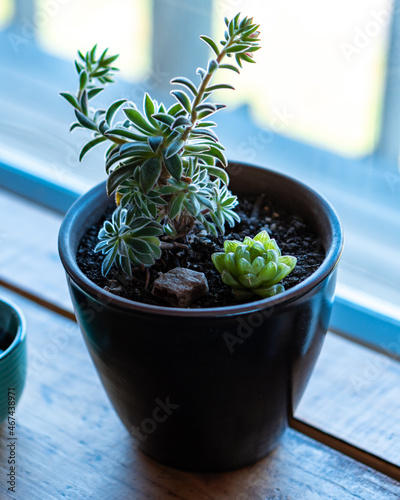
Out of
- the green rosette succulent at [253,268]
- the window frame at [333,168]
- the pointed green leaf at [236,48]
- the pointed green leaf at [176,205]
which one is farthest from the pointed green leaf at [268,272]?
the window frame at [333,168]

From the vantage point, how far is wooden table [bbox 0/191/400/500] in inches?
33.0

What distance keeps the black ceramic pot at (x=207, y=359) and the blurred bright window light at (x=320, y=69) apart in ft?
1.18

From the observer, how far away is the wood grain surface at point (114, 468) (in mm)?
833

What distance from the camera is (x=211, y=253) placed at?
83 cm

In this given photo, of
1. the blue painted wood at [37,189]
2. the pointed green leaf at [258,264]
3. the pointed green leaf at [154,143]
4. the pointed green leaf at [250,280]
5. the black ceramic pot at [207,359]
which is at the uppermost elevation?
the pointed green leaf at [154,143]

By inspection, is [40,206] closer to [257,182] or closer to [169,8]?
[169,8]

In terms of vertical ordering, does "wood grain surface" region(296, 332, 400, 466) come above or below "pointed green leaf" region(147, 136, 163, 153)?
below

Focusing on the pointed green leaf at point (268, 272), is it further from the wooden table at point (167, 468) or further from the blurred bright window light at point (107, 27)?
A: the blurred bright window light at point (107, 27)

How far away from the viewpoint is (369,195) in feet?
4.07

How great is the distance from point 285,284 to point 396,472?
309 mm

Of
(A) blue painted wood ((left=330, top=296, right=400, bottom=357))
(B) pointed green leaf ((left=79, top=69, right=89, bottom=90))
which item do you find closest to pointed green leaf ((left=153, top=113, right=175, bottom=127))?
(B) pointed green leaf ((left=79, top=69, right=89, bottom=90))

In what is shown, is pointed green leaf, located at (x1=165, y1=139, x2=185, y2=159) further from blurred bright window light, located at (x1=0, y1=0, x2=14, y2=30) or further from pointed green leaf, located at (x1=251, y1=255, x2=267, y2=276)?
blurred bright window light, located at (x1=0, y1=0, x2=14, y2=30)

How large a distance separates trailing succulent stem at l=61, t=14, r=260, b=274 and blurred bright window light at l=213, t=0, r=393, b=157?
40cm

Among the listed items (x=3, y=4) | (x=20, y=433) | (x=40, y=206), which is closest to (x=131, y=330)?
(x=20, y=433)
